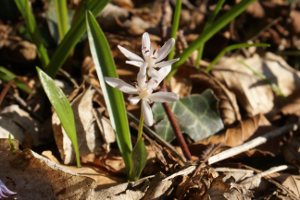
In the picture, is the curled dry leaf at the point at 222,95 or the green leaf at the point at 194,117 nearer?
the green leaf at the point at 194,117

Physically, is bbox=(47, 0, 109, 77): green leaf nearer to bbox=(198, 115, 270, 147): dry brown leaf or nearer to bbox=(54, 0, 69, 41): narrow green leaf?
bbox=(54, 0, 69, 41): narrow green leaf

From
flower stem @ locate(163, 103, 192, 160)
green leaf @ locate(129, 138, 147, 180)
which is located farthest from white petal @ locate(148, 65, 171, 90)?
flower stem @ locate(163, 103, 192, 160)

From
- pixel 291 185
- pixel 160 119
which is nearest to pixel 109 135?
pixel 160 119

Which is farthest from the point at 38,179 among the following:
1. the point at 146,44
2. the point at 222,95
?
the point at 222,95

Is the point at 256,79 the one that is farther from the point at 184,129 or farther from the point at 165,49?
the point at 165,49

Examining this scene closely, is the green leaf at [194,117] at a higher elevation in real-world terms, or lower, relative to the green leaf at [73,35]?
lower

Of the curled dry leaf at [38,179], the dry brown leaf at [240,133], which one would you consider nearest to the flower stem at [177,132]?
the dry brown leaf at [240,133]

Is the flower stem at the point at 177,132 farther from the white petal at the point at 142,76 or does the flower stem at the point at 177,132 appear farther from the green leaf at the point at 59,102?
the white petal at the point at 142,76
